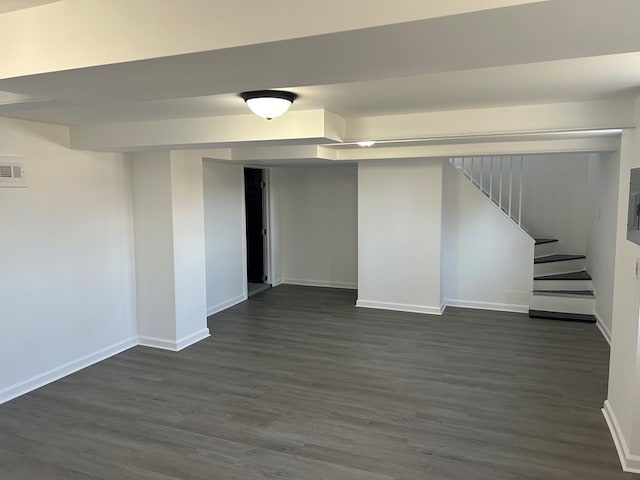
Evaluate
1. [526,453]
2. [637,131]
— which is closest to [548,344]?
[526,453]

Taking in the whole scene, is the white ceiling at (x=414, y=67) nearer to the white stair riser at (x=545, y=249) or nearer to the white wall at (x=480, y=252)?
the white wall at (x=480, y=252)

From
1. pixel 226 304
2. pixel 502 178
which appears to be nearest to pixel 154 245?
pixel 226 304

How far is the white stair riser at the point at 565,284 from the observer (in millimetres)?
6047

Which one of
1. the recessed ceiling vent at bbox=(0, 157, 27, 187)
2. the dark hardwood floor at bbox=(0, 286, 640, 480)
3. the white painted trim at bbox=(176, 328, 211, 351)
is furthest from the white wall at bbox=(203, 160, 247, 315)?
the recessed ceiling vent at bbox=(0, 157, 27, 187)

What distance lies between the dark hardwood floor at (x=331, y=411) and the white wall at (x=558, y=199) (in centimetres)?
208

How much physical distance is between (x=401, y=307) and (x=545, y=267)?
2112mm

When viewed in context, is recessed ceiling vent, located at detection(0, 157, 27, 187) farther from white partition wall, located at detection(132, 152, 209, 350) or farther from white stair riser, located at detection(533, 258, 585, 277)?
white stair riser, located at detection(533, 258, 585, 277)

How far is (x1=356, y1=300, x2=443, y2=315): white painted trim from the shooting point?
20.0ft

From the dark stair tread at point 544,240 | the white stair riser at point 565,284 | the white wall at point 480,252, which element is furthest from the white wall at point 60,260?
the dark stair tread at point 544,240

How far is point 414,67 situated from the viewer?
65.4 inches

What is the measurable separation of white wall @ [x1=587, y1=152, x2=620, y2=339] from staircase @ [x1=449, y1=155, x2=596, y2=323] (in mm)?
176

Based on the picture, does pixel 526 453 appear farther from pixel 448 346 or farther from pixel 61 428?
pixel 61 428

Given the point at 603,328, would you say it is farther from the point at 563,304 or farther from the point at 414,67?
the point at 414,67

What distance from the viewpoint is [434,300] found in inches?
240
